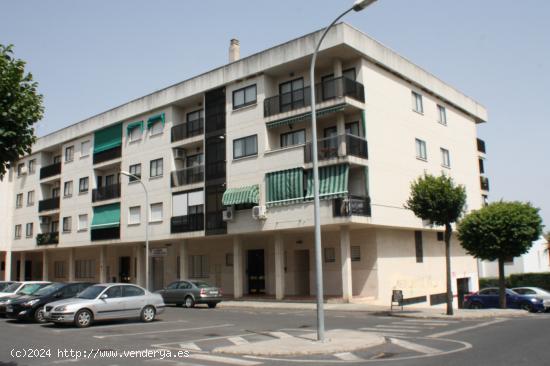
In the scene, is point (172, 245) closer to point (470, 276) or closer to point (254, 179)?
point (254, 179)

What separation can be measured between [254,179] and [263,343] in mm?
18321

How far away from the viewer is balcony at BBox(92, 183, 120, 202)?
42.0 meters

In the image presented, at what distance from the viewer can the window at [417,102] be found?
3428 centimetres

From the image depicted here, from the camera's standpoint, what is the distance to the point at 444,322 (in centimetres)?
1944

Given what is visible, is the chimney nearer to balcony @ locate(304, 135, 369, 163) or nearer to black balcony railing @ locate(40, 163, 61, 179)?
balcony @ locate(304, 135, 369, 163)

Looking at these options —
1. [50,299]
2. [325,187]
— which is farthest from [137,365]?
[325,187]

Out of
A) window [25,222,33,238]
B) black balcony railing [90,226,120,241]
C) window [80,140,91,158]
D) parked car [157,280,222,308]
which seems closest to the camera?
parked car [157,280,222,308]

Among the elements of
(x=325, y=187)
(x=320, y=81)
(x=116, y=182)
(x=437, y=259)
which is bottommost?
(x=437, y=259)

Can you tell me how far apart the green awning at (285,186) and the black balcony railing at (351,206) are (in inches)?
96.1

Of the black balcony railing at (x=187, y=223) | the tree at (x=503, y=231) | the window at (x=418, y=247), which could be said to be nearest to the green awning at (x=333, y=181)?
the tree at (x=503, y=231)

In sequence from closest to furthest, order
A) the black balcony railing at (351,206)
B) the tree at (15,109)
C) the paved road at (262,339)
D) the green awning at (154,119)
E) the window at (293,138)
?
the tree at (15,109)
the paved road at (262,339)
the black balcony railing at (351,206)
the window at (293,138)
the green awning at (154,119)

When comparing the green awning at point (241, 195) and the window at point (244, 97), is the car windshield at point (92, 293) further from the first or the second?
the window at point (244, 97)

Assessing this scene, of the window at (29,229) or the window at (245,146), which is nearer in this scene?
the window at (245,146)

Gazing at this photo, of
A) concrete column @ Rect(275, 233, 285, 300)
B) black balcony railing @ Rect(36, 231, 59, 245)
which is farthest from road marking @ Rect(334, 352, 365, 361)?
black balcony railing @ Rect(36, 231, 59, 245)
